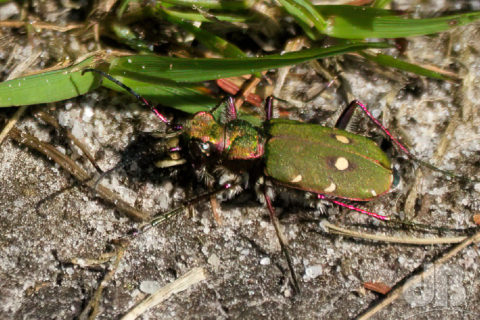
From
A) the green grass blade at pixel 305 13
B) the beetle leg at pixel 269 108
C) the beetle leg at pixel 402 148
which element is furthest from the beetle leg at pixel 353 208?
the green grass blade at pixel 305 13

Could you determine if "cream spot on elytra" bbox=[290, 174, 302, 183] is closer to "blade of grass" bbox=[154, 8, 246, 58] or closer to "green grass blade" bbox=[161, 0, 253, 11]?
"blade of grass" bbox=[154, 8, 246, 58]

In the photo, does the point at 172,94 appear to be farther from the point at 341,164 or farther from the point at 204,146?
the point at 341,164

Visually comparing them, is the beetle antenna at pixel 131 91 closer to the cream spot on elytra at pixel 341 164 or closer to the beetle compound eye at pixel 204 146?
the beetle compound eye at pixel 204 146

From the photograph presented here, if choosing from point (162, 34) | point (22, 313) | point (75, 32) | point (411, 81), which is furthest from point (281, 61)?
point (22, 313)

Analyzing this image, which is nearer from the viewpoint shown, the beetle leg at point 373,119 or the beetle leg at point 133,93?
the beetle leg at point 133,93

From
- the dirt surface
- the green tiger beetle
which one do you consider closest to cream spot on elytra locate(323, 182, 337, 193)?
the green tiger beetle

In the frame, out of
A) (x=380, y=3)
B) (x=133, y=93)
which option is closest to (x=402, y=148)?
(x=380, y=3)
